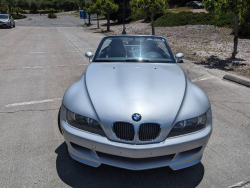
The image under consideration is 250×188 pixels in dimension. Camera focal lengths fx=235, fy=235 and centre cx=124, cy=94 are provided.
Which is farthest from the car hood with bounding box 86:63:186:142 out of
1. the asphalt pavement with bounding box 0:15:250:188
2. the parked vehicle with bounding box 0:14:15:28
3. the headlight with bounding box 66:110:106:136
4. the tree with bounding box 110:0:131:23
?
the tree with bounding box 110:0:131:23

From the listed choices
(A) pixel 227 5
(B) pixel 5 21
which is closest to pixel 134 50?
(A) pixel 227 5

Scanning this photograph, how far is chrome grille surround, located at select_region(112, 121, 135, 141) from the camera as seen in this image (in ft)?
8.02

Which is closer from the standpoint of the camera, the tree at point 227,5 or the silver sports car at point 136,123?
the silver sports car at point 136,123

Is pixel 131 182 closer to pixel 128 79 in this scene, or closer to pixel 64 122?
pixel 64 122

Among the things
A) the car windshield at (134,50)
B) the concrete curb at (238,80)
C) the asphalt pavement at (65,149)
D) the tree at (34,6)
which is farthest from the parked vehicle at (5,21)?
the tree at (34,6)

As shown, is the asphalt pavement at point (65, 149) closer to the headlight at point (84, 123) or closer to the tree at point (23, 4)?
the headlight at point (84, 123)

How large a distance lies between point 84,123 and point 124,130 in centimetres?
48

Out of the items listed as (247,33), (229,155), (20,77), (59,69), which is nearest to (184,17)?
(247,33)

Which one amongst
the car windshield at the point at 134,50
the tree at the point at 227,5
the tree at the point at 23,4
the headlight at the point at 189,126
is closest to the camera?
the headlight at the point at 189,126

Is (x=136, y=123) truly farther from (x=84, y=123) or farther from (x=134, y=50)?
(x=134, y=50)

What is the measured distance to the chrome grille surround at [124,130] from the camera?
8.02ft

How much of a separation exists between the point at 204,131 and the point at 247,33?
50.6 feet

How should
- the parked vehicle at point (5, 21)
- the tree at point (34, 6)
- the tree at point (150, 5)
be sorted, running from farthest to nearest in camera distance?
the tree at point (34, 6) → the parked vehicle at point (5, 21) → the tree at point (150, 5)

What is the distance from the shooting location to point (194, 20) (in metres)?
23.9
